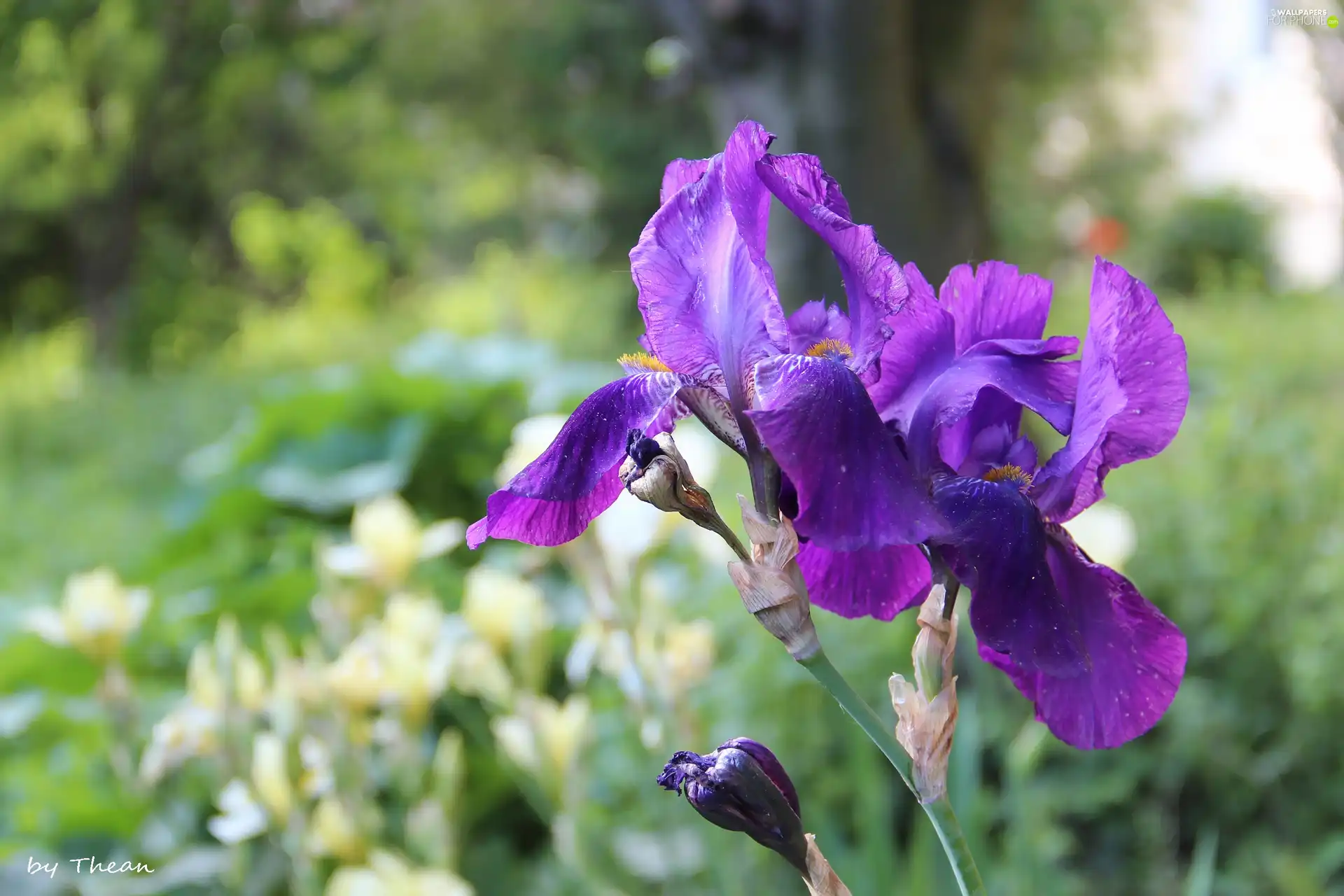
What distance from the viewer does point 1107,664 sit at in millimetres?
592

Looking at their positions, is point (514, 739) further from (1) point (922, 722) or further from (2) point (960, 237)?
(2) point (960, 237)

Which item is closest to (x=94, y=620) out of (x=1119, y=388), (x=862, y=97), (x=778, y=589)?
(x=778, y=589)

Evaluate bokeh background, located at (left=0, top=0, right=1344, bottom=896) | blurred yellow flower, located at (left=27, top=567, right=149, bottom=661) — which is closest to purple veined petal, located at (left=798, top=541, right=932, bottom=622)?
bokeh background, located at (left=0, top=0, right=1344, bottom=896)

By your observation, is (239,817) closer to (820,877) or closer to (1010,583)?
(820,877)

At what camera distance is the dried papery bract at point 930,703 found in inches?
20.8

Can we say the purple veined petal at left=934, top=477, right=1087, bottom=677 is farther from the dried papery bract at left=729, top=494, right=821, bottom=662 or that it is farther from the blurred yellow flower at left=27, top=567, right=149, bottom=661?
the blurred yellow flower at left=27, top=567, right=149, bottom=661

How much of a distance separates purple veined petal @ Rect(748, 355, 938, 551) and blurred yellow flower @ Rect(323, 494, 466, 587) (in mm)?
1119

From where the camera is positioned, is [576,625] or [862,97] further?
[862,97]

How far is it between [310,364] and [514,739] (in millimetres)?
6875

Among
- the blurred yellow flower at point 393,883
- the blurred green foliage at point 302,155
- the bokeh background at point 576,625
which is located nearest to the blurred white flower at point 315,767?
the bokeh background at point 576,625

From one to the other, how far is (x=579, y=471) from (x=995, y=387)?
0.83 feet

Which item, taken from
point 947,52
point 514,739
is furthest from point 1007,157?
point 514,739

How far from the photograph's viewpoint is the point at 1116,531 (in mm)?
1394

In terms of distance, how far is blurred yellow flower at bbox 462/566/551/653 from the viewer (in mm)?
1400
